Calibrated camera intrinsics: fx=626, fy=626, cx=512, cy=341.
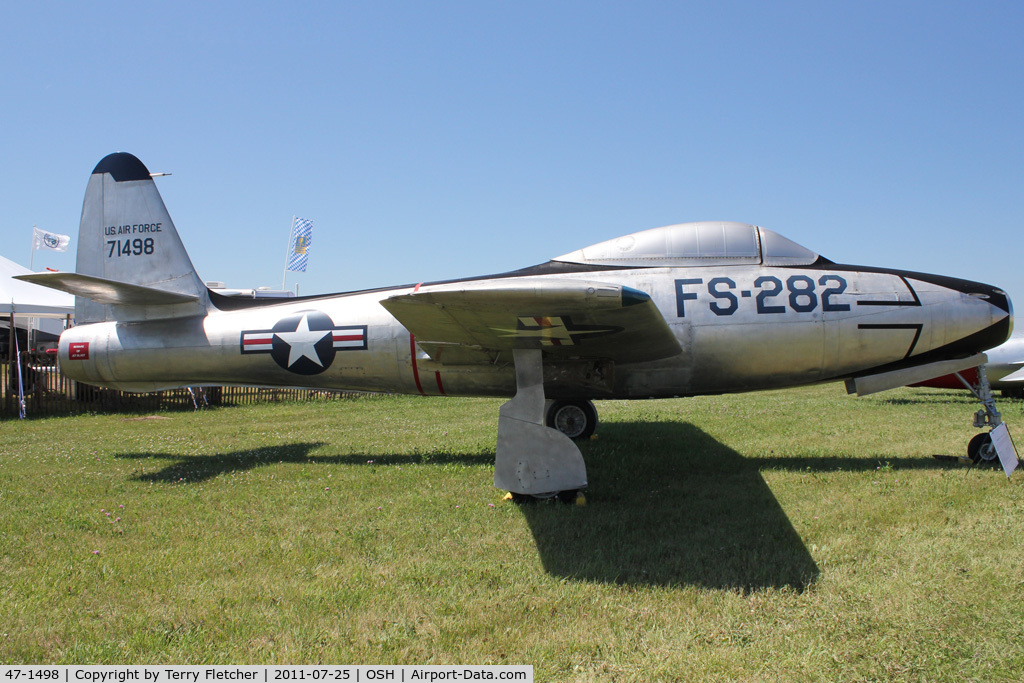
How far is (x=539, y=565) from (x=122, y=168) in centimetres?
860

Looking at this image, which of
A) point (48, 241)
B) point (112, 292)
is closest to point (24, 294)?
point (48, 241)

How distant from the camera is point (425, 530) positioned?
17.2ft

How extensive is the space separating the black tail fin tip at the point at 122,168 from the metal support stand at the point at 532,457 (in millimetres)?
7025

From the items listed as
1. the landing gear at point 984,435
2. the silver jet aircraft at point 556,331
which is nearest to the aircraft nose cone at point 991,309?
the silver jet aircraft at point 556,331

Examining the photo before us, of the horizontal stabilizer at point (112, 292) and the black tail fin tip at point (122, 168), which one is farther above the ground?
the black tail fin tip at point (122, 168)

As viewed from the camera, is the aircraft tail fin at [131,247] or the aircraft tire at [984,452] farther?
the aircraft tail fin at [131,247]

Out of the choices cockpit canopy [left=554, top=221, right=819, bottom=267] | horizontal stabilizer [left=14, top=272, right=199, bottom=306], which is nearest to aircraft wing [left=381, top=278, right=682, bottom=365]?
cockpit canopy [left=554, top=221, right=819, bottom=267]

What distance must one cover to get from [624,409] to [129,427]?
408 inches

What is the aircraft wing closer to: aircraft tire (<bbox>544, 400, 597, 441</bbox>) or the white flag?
aircraft tire (<bbox>544, 400, 597, 441</bbox>)

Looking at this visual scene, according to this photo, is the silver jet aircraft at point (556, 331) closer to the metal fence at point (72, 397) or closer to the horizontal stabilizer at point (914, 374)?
the horizontal stabilizer at point (914, 374)

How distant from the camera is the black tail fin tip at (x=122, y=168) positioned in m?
9.13

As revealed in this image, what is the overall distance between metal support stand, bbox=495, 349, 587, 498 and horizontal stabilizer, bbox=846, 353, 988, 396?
3.70 m

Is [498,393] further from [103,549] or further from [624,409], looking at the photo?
[624,409]

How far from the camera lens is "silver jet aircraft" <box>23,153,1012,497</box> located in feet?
19.1
